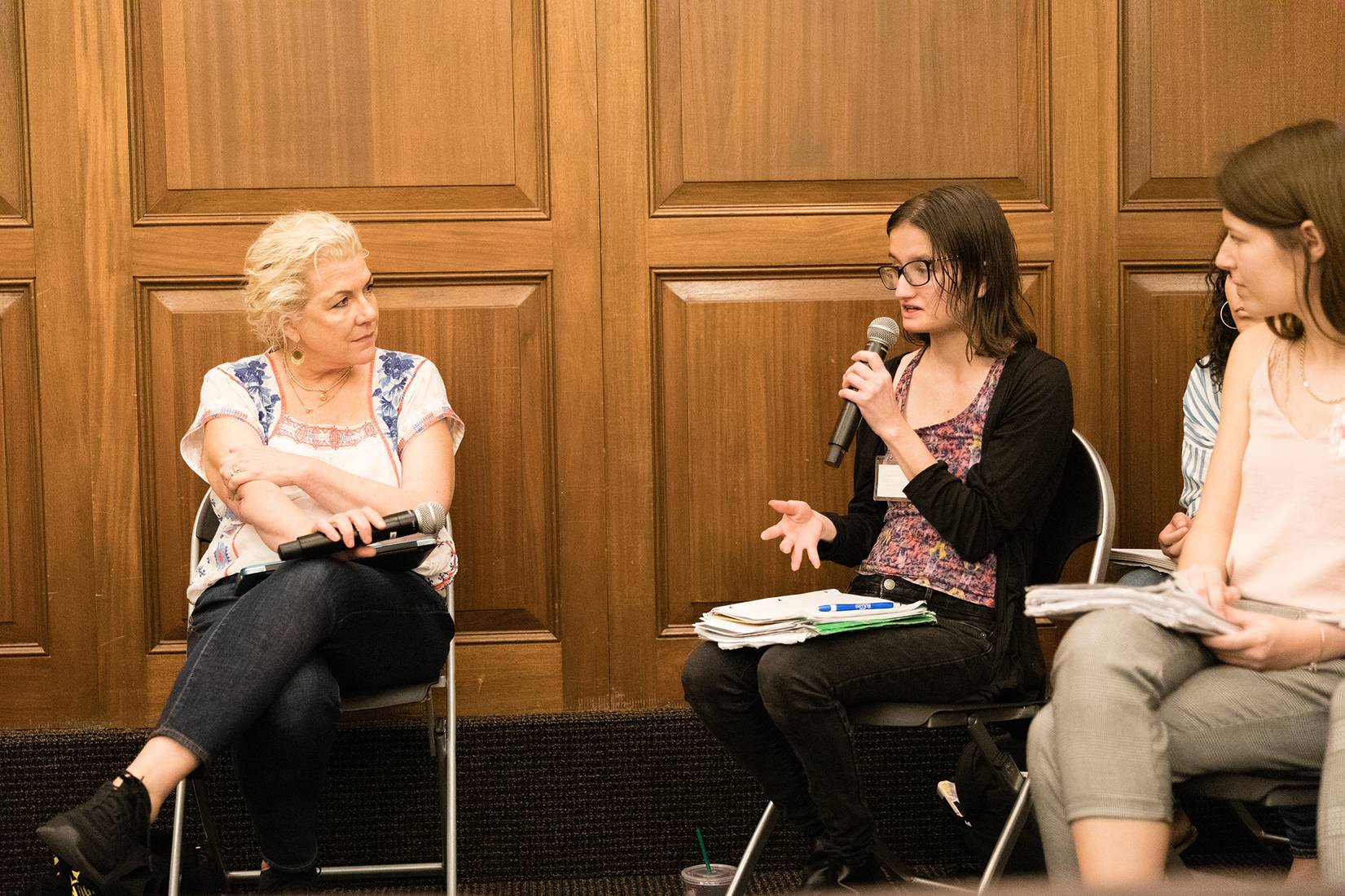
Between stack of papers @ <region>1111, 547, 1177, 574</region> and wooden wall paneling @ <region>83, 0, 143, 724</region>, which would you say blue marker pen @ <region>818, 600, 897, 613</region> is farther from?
wooden wall paneling @ <region>83, 0, 143, 724</region>

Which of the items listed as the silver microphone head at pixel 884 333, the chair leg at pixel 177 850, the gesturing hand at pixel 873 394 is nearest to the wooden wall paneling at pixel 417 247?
the silver microphone head at pixel 884 333

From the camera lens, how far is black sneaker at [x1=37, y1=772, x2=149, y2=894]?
1.93m

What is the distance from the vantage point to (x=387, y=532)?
2.39 m

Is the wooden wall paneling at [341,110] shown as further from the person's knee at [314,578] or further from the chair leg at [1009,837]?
the chair leg at [1009,837]

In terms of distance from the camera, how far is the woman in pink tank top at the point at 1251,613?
5.46 ft

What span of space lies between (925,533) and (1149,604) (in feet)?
2.14

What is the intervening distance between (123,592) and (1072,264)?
228 centimetres

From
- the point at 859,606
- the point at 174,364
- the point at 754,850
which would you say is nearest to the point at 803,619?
the point at 859,606

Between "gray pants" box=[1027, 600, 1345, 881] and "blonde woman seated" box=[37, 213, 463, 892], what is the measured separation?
119cm

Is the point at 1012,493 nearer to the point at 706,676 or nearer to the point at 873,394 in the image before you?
the point at 873,394

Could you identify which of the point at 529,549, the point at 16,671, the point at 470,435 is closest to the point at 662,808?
the point at 529,549

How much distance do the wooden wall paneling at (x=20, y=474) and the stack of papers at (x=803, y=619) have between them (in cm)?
161

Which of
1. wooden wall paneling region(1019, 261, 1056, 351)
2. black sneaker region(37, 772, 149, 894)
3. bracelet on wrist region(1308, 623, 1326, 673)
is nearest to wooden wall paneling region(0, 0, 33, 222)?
black sneaker region(37, 772, 149, 894)

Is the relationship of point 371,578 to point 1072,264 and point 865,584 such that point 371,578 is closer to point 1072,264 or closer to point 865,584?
point 865,584
